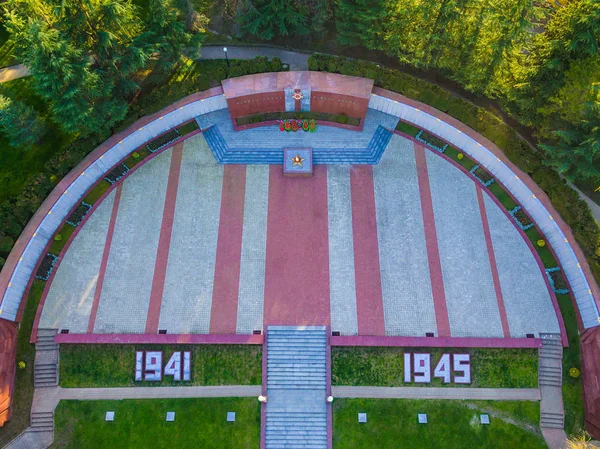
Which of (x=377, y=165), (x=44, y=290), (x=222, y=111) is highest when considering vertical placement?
(x=222, y=111)

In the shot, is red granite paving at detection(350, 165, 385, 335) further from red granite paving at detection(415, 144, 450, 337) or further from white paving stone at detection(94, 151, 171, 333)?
white paving stone at detection(94, 151, 171, 333)

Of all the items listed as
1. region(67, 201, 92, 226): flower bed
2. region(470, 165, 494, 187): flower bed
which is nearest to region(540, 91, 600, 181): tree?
region(470, 165, 494, 187): flower bed

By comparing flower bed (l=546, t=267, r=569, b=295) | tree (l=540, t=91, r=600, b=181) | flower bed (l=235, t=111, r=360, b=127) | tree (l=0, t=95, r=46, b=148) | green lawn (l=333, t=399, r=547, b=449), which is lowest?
green lawn (l=333, t=399, r=547, b=449)

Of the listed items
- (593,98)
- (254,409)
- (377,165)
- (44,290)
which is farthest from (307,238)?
(593,98)

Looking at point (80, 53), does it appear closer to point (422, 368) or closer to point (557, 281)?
point (422, 368)

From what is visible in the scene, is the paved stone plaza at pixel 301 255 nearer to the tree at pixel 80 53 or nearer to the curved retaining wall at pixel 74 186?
the curved retaining wall at pixel 74 186

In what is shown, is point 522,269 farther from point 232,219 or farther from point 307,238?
point 232,219
